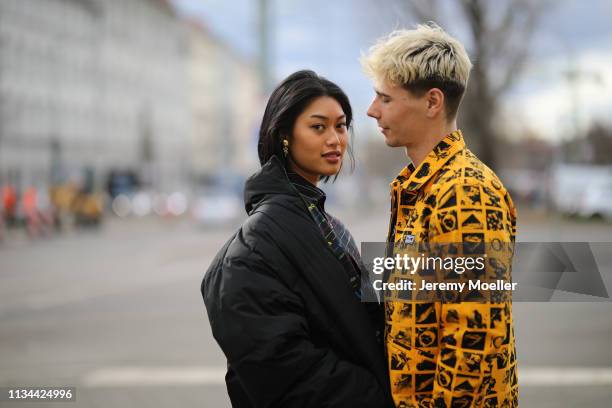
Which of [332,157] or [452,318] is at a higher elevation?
[332,157]

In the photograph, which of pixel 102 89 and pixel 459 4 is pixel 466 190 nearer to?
pixel 459 4

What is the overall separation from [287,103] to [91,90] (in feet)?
187

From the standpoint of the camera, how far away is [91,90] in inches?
2215

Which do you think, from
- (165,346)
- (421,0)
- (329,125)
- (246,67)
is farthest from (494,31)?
(246,67)

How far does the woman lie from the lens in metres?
2.08

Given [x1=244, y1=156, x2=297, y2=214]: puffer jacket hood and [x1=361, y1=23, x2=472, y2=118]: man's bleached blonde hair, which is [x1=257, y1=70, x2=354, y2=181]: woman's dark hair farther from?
[x1=361, y1=23, x2=472, y2=118]: man's bleached blonde hair

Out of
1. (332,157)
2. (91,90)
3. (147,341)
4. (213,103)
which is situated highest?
(213,103)

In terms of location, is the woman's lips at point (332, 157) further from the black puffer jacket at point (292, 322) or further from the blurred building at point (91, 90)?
the blurred building at point (91, 90)

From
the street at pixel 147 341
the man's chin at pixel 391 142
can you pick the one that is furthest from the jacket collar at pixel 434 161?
the street at pixel 147 341

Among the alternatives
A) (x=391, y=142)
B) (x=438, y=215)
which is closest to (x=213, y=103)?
(x=391, y=142)

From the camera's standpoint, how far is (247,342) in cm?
207

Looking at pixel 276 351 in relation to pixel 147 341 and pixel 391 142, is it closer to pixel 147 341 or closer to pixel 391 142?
pixel 391 142

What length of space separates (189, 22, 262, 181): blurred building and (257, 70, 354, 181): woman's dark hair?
69.5 meters

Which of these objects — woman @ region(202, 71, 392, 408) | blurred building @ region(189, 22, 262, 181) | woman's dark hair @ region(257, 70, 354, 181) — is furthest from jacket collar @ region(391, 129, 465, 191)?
blurred building @ region(189, 22, 262, 181)
